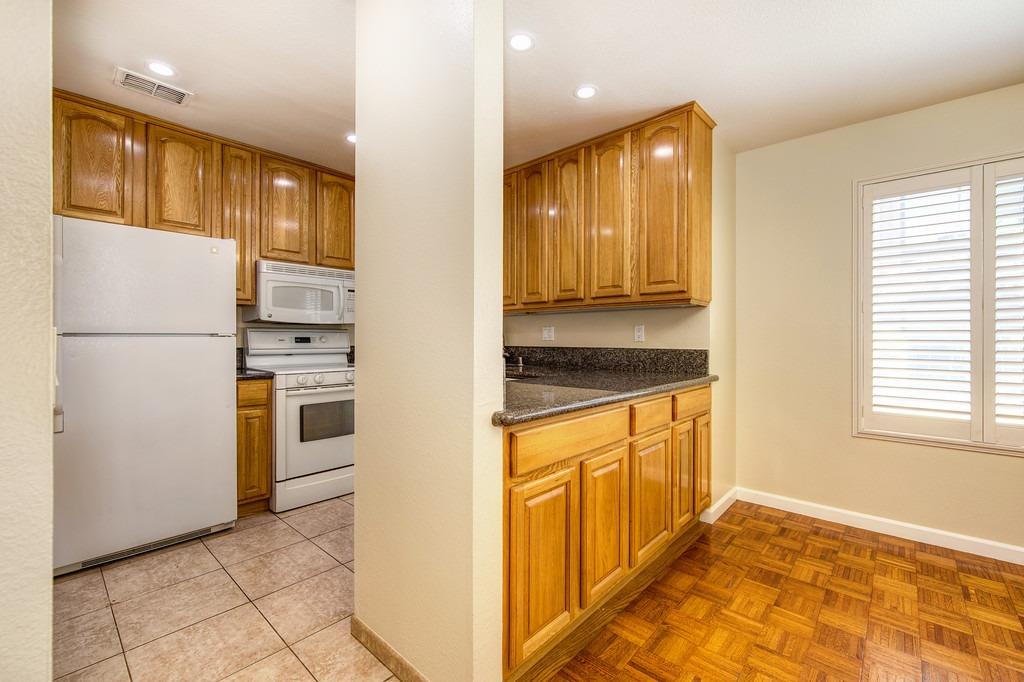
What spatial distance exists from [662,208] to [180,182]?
2.93 m

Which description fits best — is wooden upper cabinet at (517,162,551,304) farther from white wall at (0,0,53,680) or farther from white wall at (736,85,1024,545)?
white wall at (0,0,53,680)

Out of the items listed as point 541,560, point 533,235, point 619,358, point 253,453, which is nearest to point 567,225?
point 533,235

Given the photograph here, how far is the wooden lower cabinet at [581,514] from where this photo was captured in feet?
4.54

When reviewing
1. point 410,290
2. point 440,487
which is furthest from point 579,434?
point 410,290

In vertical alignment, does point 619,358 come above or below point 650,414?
above

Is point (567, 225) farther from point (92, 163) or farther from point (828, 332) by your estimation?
point (92, 163)

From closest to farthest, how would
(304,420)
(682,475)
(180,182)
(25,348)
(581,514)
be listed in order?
(25,348)
(581,514)
(682,475)
(180,182)
(304,420)

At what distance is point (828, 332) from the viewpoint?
9.04ft

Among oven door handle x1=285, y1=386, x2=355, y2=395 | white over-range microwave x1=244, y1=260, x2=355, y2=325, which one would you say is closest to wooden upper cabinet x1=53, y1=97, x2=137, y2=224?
white over-range microwave x1=244, y1=260, x2=355, y2=325

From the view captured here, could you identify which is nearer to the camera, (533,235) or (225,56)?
(225,56)

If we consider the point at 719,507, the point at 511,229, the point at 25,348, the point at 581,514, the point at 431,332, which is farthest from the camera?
the point at 511,229

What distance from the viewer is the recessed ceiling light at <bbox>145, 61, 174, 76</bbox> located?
208 cm

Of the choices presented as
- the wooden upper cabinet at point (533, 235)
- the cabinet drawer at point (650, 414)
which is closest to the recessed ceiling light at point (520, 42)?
the wooden upper cabinet at point (533, 235)

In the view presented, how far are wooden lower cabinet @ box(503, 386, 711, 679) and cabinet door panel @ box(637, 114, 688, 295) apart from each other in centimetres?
71
